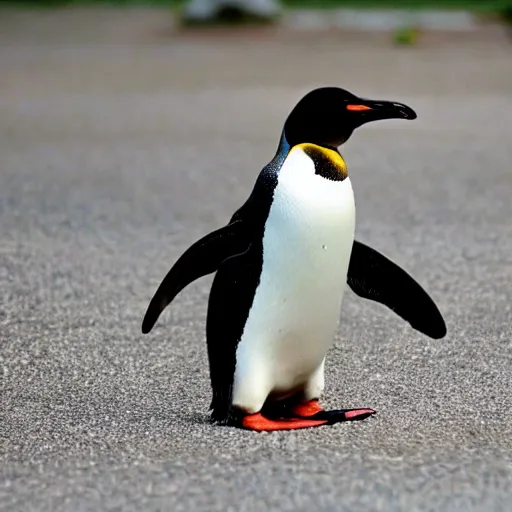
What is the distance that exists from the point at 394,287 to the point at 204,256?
500 millimetres

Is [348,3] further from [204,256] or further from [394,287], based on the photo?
[204,256]

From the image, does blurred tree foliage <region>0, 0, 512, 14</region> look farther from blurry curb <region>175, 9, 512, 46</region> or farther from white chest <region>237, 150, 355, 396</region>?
white chest <region>237, 150, 355, 396</region>

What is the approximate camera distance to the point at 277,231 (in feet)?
9.42

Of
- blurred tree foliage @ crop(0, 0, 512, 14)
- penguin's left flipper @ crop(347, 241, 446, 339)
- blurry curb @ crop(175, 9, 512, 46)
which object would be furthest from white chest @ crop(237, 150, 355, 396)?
blurred tree foliage @ crop(0, 0, 512, 14)

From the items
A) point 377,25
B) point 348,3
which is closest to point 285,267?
point 377,25

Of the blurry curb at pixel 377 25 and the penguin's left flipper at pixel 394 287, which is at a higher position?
the penguin's left flipper at pixel 394 287

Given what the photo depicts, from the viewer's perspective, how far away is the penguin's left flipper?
312cm

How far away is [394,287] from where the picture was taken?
3.13 m

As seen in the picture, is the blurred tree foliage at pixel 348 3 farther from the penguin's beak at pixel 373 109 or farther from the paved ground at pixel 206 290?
the penguin's beak at pixel 373 109

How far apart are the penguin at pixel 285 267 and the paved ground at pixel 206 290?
0.49ft

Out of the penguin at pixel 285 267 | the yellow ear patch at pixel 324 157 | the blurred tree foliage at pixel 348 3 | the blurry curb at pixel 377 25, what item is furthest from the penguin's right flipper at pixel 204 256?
the blurred tree foliage at pixel 348 3

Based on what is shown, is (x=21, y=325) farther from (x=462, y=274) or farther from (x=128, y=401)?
(x=462, y=274)

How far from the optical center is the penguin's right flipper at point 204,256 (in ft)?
9.74

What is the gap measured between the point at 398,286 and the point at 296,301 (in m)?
0.33
